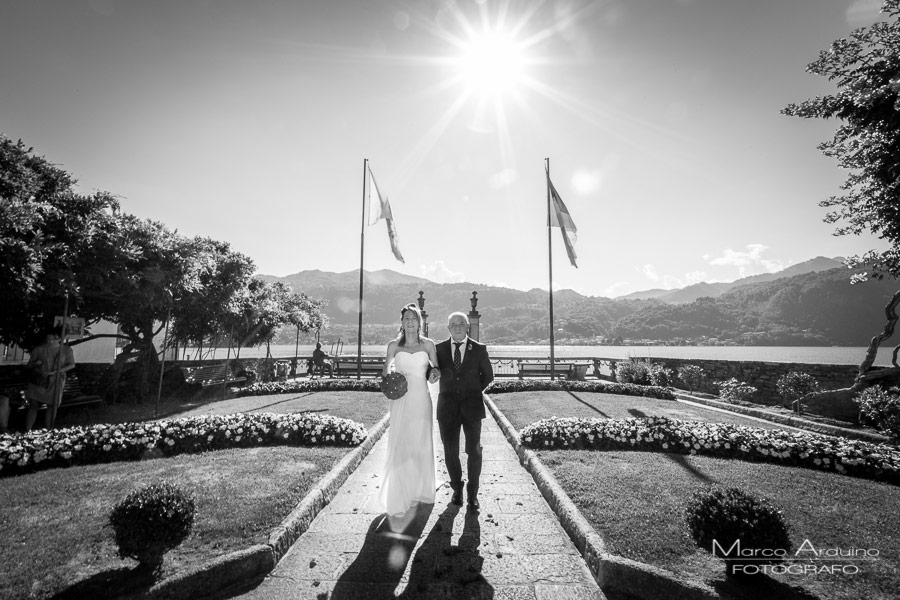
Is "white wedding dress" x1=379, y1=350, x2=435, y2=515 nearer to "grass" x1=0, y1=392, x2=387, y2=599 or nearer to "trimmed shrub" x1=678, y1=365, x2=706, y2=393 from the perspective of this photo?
"grass" x1=0, y1=392, x2=387, y2=599

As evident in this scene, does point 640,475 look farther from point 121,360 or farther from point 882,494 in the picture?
point 121,360

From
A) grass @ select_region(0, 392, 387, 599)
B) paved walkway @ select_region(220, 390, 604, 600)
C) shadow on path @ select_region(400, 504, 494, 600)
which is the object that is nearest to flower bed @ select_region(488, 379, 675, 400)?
grass @ select_region(0, 392, 387, 599)

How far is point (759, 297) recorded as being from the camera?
7283 inches

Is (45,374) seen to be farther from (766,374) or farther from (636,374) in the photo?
(766,374)

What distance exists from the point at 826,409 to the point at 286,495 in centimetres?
1785

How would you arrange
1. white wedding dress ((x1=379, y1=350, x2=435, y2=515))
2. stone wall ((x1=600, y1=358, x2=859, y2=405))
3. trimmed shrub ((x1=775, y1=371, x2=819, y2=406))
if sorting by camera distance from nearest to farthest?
1. white wedding dress ((x1=379, y1=350, x2=435, y2=515))
2. trimmed shrub ((x1=775, y1=371, x2=819, y2=406))
3. stone wall ((x1=600, y1=358, x2=859, y2=405))

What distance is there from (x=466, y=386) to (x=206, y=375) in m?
17.6

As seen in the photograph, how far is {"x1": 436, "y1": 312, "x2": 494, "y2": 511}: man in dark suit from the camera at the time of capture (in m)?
5.15

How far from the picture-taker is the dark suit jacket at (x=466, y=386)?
5164 mm

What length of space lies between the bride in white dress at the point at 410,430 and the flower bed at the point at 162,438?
341 cm

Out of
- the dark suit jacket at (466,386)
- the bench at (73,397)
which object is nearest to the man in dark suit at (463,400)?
the dark suit jacket at (466,386)

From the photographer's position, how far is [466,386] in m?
5.18

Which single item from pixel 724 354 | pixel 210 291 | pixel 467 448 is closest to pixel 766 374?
pixel 467 448

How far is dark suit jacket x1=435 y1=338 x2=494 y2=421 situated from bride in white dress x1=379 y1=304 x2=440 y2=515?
0.20 m
